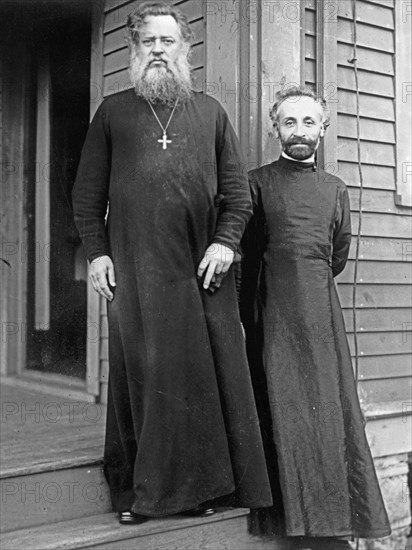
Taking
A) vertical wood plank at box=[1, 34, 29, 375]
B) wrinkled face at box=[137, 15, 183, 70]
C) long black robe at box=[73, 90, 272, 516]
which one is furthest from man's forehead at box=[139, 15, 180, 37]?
vertical wood plank at box=[1, 34, 29, 375]

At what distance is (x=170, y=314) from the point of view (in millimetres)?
2881

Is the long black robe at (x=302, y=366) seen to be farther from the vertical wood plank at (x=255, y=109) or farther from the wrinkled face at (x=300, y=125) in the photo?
the vertical wood plank at (x=255, y=109)

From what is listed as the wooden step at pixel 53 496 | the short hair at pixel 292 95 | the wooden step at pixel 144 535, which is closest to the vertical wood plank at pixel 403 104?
the short hair at pixel 292 95

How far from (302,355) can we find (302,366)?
49 mm

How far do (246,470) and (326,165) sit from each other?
170 centimetres

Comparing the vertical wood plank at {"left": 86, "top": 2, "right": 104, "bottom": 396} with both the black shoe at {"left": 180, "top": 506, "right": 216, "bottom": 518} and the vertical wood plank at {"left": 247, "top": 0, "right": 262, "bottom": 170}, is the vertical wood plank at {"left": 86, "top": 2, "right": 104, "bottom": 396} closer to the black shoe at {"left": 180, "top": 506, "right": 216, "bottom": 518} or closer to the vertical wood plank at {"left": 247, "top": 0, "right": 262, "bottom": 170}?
the vertical wood plank at {"left": 247, "top": 0, "right": 262, "bottom": 170}

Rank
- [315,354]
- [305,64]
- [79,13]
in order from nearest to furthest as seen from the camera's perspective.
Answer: [315,354] → [305,64] → [79,13]

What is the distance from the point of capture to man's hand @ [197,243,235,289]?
2.92 meters

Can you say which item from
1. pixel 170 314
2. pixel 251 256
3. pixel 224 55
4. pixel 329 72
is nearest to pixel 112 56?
pixel 224 55

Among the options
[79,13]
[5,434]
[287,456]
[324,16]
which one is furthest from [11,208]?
[287,456]

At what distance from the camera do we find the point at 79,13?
4801mm

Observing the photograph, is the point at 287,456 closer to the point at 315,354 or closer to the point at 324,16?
the point at 315,354

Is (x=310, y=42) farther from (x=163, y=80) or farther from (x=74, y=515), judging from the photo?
(x=74, y=515)

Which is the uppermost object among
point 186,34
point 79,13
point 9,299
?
point 79,13
